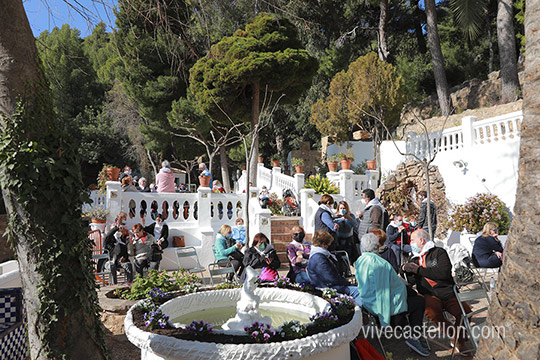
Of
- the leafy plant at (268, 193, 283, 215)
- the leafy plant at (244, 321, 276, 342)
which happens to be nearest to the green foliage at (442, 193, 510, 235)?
the leafy plant at (268, 193, 283, 215)

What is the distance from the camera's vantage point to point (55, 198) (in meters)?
2.94

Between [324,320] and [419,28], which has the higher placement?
[419,28]

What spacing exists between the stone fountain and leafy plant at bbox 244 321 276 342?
97 mm

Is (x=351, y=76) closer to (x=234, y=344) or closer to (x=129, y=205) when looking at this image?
(x=129, y=205)

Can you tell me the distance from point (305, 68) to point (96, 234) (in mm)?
9641

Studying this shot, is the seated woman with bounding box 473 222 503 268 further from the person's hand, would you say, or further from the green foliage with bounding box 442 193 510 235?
the green foliage with bounding box 442 193 510 235

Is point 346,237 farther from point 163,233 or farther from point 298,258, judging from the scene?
point 163,233

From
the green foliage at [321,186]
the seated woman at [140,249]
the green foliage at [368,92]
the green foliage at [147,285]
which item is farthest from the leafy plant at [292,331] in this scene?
the green foliage at [368,92]

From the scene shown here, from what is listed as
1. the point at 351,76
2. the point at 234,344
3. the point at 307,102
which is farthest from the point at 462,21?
the point at 234,344

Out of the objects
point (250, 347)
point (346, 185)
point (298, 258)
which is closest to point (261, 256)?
point (298, 258)

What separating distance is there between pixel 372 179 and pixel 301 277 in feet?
31.0

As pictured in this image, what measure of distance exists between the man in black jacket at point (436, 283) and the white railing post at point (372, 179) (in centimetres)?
926

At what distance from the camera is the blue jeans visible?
534cm

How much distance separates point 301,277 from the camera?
5379 millimetres
